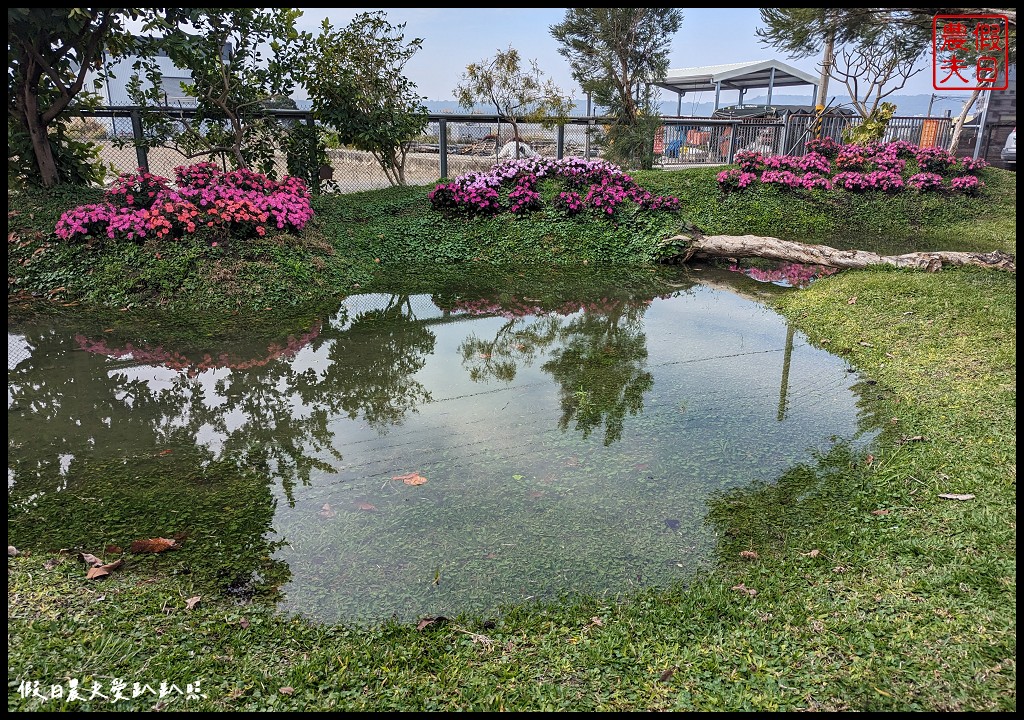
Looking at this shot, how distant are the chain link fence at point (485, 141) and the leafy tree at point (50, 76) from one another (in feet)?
1.91

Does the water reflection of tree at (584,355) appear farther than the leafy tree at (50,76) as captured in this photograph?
No

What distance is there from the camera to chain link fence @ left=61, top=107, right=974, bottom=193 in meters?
10.6

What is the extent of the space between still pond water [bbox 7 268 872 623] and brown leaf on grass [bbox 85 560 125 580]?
72 mm

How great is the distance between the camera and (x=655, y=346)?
232 inches

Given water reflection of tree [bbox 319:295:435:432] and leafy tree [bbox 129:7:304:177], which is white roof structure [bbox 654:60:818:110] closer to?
leafy tree [bbox 129:7:304:177]

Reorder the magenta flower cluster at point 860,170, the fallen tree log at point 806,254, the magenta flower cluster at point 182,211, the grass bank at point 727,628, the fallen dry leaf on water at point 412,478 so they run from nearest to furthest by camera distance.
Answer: the grass bank at point 727,628 < the fallen dry leaf on water at point 412,478 < the magenta flower cluster at point 182,211 < the fallen tree log at point 806,254 < the magenta flower cluster at point 860,170

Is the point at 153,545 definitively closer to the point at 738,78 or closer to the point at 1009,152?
the point at 1009,152

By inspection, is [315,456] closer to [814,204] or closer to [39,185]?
[39,185]

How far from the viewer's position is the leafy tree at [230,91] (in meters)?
9.23

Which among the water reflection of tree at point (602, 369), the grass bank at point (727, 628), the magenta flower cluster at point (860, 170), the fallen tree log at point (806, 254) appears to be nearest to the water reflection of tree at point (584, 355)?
the water reflection of tree at point (602, 369)

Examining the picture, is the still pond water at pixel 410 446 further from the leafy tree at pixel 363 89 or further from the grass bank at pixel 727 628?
the leafy tree at pixel 363 89

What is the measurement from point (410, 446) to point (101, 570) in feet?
5.52

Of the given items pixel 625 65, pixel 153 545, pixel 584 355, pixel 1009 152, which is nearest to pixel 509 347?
pixel 584 355

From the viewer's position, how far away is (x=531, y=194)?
35.3ft
